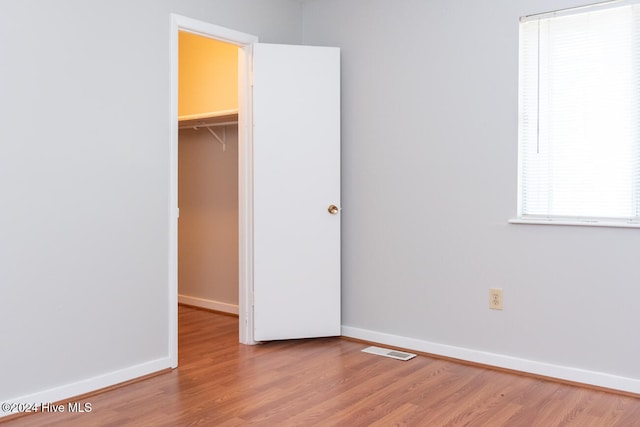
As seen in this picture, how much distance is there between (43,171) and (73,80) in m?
0.50

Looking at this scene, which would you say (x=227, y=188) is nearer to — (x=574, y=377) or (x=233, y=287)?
(x=233, y=287)

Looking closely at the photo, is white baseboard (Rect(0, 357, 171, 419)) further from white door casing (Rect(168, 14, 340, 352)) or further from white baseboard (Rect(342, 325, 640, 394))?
white baseboard (Rect(342, 325, 640, 394))

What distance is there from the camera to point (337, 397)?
287 cm

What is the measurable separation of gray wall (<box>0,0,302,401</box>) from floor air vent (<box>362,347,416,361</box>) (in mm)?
1316

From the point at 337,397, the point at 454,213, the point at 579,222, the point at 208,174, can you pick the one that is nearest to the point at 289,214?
the point at 454,213

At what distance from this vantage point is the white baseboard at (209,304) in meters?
4.85

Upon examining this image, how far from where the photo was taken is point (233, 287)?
16.0 ft

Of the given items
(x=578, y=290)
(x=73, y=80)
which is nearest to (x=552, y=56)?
(x=578, y=290)

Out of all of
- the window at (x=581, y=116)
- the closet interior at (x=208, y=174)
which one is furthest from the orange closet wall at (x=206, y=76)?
the window at (x=581, y=116)

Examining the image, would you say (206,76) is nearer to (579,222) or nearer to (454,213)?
(454,213)

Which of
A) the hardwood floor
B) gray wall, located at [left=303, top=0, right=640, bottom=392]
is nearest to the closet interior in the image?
gray wall, located at [left=303, top=0, right=640, bottom=392]

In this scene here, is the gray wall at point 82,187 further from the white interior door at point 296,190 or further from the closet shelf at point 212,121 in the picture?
the closet shelf at point 212,121

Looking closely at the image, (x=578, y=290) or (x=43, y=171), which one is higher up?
(x=43, y=171)

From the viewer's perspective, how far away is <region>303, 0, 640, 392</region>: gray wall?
306cm
